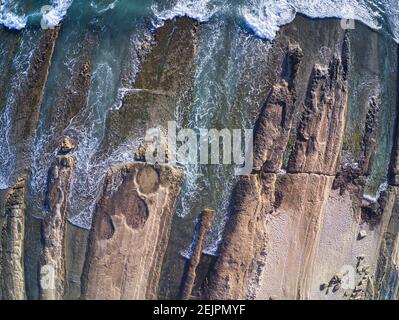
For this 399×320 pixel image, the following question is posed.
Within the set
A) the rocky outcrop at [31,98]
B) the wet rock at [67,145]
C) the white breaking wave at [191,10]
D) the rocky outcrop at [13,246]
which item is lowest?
the rocky outcrop at [13,246]

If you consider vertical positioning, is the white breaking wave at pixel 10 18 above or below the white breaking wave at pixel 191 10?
below

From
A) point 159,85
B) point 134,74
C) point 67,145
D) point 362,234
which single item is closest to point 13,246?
point 67,145

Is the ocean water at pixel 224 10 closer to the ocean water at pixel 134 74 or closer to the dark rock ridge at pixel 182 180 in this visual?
the ocean water at pixel 134 74

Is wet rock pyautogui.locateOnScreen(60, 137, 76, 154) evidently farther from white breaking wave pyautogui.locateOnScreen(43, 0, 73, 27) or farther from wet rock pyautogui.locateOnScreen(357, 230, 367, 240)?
wet rock pyautogui.locateOnScreen(357, 230, 367, 240)

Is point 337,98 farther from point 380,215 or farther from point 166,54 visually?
point 166,54

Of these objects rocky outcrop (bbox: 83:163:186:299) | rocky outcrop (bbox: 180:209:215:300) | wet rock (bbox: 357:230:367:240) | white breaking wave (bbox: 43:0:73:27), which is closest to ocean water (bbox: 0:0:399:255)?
white breaking wave (bbox: 43:0:73:27)

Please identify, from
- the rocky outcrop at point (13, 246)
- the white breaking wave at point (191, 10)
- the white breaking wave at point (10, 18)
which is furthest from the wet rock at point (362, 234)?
the white breaking wave at point (10, 18)
